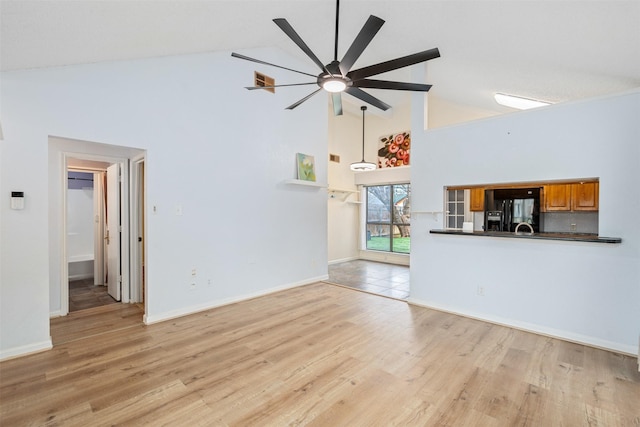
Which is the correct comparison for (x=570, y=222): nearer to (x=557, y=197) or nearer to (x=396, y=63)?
(x=557, y=197)

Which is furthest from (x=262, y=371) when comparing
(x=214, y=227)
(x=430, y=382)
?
(x=214, y=227)

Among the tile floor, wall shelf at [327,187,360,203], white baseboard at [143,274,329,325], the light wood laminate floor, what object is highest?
wall shelf at [327,187,360,203]

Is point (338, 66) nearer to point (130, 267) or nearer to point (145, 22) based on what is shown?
point (145, 22)

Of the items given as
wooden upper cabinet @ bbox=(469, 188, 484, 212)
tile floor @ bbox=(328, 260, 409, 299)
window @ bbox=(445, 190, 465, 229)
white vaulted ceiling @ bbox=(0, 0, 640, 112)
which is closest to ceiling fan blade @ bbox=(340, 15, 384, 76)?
white vaulted ceiling @ bbox=(0, 0, 640, 112)

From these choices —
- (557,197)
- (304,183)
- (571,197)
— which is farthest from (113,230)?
(571,197)

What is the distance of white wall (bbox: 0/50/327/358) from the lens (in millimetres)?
2785

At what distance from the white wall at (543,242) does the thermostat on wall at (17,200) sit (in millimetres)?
4500

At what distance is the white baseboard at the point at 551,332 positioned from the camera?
286 cm

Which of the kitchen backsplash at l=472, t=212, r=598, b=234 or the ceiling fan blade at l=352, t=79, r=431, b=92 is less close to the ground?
the ceiling fan blade at l=352, t=79, r=431, b=92

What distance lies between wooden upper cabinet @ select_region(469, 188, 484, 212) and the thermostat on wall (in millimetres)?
6217

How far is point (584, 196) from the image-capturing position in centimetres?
442

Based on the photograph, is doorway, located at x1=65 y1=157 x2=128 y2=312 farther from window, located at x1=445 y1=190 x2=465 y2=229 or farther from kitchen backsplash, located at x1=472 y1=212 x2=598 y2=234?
kitchen backsplash, located at x1=472 y1=212 x2=598 y2=234

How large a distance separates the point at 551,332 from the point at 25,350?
537 cm

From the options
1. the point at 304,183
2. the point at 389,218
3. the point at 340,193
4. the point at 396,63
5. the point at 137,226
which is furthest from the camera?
the point at 389,218
